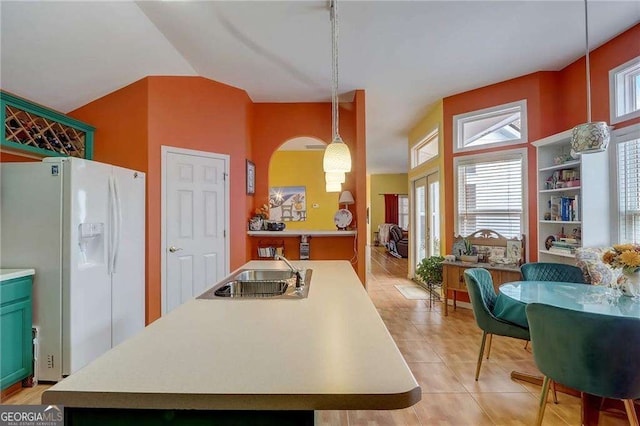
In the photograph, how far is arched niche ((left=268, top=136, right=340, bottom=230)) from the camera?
6.88 metres

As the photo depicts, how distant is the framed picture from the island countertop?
9.10 ft

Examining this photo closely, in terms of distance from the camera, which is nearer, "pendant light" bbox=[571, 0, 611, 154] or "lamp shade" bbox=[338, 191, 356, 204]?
"pendant light" bbox=[571, 0, 611, 154]

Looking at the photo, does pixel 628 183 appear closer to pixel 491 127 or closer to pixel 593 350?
pixel 491 127

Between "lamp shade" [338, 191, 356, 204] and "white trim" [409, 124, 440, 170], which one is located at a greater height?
"white trim" [409, 124, 440, 170]

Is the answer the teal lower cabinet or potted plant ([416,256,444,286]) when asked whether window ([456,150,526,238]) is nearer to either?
potted plant ([416,256,444,286])

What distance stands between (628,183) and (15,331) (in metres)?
5.08

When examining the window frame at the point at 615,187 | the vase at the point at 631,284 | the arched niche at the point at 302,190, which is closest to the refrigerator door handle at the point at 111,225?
the vase at the point at 631,284

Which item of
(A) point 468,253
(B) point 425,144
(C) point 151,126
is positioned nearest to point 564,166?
(A) point 468,253

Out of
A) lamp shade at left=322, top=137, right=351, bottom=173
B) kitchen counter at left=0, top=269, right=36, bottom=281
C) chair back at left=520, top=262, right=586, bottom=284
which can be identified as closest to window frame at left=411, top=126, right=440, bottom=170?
chair back at left=520, top=262, right=586, bottom=284

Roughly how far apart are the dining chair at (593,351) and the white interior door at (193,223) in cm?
301

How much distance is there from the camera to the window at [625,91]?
8.94 ft

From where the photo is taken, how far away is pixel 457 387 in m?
2.36

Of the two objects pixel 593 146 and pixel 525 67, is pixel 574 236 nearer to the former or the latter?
pixel 593 146

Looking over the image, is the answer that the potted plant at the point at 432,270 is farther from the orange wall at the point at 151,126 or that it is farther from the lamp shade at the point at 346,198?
the orange wall at the point at 151,126
